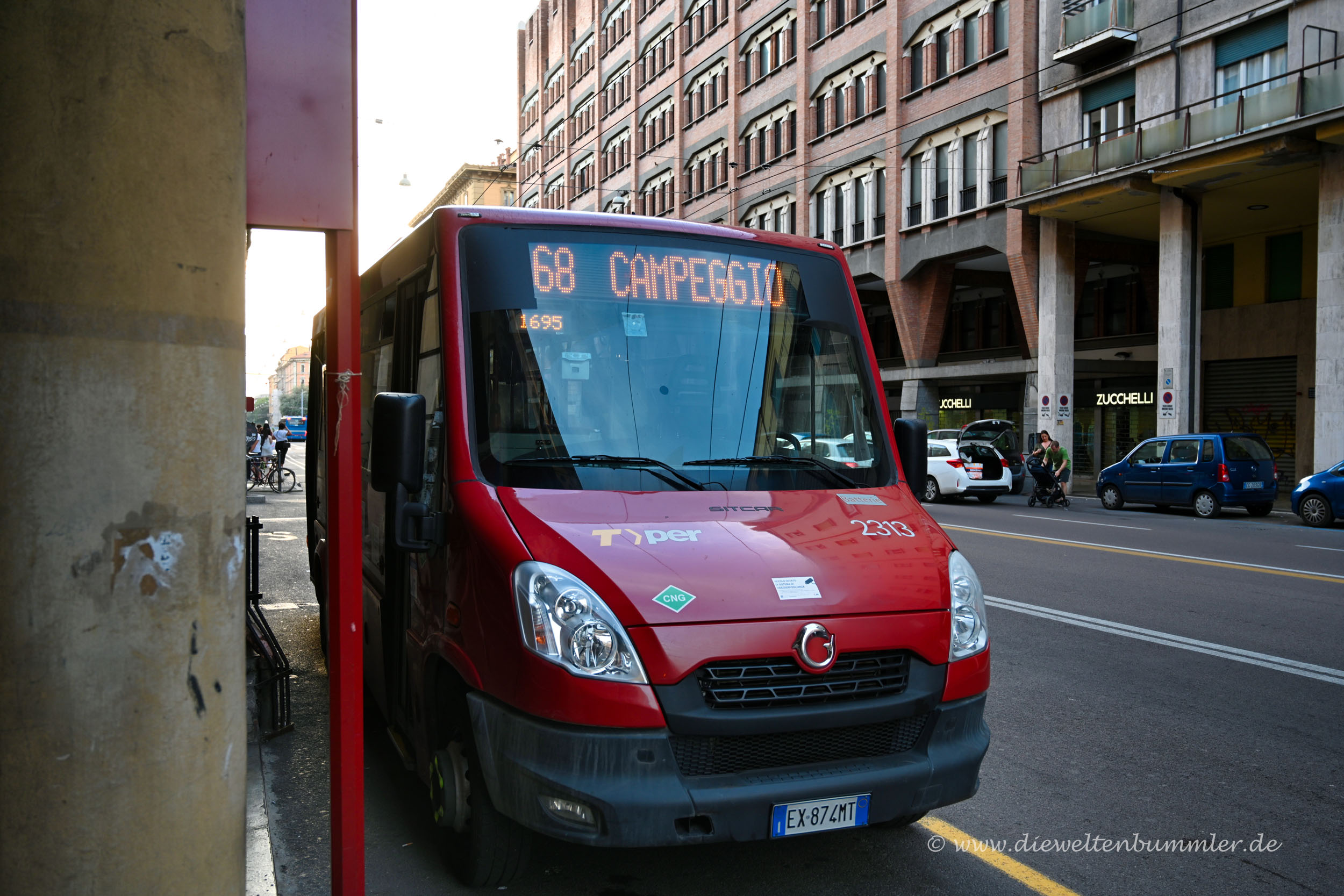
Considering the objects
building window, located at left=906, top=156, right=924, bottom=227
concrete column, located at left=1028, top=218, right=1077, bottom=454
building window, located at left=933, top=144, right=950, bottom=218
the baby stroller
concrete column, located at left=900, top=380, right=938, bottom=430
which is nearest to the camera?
the baby stroller

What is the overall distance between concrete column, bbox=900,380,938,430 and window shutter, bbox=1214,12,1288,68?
13.8 m

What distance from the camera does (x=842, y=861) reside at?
3.88m

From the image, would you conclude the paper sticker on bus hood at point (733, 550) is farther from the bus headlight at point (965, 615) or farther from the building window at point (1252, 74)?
the building window at point (1252, 74)

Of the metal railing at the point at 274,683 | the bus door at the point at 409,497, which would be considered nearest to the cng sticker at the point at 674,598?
the bus door at the point at 409,497

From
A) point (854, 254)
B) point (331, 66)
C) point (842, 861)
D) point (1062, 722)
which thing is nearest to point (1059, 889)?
point (842, 861)

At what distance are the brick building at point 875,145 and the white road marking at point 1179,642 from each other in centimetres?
2307

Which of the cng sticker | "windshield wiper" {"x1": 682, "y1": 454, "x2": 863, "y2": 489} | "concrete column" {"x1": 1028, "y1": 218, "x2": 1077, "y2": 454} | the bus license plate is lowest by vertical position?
the bus license plate

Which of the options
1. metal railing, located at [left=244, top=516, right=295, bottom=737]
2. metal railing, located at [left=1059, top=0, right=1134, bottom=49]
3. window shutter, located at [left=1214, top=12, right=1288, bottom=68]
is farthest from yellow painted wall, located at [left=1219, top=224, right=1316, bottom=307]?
metal railing, located at [left=244, top=516, right=295, bottom=737]

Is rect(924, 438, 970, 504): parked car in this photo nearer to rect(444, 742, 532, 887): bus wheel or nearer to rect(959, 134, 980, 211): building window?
rect(959, 134, 980, 211): building window

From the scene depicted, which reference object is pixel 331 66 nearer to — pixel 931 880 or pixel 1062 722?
pixel 931 880

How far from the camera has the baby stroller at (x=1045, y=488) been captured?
76.3 ft

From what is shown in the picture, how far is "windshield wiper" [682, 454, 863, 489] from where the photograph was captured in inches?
156

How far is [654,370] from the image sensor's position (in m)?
4.05

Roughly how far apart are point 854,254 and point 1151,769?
1345 inches
